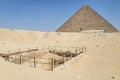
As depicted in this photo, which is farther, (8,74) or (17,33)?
(17,33)

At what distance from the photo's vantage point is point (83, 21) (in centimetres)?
7038

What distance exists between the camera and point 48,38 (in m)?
45.3

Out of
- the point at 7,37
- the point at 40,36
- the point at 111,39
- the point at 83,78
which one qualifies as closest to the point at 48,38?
the point at 40,36

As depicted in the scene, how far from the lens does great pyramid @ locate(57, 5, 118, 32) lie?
223 ft

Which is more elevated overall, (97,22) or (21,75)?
(97,22)

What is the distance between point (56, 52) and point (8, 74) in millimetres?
14961

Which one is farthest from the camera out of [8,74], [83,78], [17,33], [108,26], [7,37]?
[108,26]

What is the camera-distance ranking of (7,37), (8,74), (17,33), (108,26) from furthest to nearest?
(108,26)
(17,33)
(7,37)
(8,74)

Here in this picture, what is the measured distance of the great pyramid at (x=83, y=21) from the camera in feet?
223

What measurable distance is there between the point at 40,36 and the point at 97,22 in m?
28.0

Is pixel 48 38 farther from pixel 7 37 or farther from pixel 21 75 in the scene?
pixel 21 75

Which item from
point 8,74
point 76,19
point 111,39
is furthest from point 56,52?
point 76,19

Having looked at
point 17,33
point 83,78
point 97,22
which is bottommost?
point 83,78

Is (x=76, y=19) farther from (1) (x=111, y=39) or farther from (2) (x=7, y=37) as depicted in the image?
(2) (x=7, y=37)
